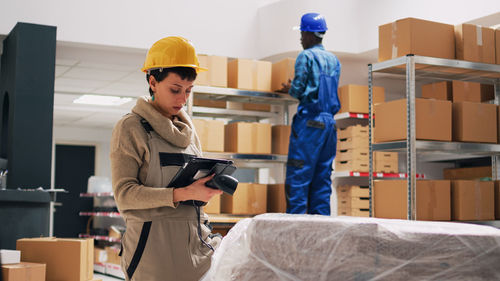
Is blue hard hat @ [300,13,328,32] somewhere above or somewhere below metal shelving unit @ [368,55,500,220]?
above

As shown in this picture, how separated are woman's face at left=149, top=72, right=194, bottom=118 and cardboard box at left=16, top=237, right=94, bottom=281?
1699 millimetres

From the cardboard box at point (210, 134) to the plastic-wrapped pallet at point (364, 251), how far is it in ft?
12.9

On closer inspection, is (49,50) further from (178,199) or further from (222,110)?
(178,199)

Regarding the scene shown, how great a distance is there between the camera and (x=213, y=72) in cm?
549

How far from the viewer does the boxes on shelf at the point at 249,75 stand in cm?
560

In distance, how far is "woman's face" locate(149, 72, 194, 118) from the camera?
187 centimetres

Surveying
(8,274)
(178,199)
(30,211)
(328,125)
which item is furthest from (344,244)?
(30,211)

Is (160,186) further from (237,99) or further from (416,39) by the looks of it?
(237,99)

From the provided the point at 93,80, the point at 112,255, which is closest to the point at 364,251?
the point at 112,255

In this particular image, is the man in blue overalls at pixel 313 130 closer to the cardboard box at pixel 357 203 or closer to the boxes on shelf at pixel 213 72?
the boxes on shelf at pixel 213 72

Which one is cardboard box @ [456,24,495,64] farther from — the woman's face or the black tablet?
the black tablet

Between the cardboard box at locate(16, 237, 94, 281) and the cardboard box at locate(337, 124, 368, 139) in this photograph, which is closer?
the cardboard box at locate(16, 237, 94, 281)

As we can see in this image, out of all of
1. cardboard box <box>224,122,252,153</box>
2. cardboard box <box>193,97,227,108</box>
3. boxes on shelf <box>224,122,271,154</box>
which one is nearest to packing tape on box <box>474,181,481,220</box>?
boxes on shelf <box>224,122,271,154</box>

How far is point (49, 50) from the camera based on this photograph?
6.01 metres
